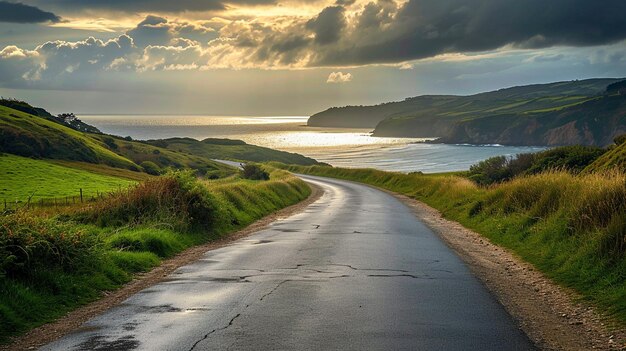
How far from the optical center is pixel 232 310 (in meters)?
9.27

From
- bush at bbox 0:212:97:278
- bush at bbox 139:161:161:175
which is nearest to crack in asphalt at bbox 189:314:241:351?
bush at bbox 0:212:97:278

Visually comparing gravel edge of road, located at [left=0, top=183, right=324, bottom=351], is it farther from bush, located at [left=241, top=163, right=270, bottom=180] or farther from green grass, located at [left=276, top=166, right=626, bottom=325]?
bush, located at [left=241, top=163, right=270, bottom=180]

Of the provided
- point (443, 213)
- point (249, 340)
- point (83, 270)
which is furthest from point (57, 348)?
point (443, 213)

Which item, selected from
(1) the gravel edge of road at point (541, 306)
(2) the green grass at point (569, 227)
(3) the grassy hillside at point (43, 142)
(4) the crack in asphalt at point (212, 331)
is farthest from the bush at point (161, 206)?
(3) the grassy hillside at point (43, 142)

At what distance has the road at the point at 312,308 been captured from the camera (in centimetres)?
757

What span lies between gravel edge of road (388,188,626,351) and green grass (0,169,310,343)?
7.20 meters

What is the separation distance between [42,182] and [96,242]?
4308cm

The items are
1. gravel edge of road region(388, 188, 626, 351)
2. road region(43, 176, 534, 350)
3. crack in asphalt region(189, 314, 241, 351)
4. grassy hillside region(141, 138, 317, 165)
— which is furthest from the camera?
grassy hillside region(141, 138, 317, 165)

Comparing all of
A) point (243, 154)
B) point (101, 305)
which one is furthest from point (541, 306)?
point (243, 154)

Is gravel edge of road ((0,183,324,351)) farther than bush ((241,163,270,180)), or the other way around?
bush ((241,163,270,180))

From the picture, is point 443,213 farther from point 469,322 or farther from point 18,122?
point 18,122

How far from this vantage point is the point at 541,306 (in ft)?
33.2

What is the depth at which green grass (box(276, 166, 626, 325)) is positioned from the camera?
11.1 metres

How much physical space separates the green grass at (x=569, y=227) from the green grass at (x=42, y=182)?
2651 centimetres
